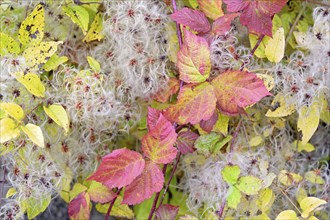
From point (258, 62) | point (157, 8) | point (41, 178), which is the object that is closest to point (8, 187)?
point (41, 178)

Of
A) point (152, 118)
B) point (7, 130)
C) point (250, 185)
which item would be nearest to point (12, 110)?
point (7, 130)

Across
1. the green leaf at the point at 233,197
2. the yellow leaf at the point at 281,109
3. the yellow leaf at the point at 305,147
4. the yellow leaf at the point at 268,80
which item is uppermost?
the yellow leaf at the point at 268,80

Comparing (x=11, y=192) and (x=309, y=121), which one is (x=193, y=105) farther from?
(x=11, y=192)

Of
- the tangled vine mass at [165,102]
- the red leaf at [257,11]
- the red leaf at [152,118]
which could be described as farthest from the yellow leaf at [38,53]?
the red leaf at [257,11]

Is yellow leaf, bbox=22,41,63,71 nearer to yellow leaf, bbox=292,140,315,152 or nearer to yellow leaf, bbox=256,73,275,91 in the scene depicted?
yellow leaf, bbox=256,73,275,91

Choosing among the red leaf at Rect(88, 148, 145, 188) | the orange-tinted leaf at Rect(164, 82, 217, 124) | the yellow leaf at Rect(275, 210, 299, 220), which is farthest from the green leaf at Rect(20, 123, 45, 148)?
the yellow leaf at Rect(275, 210, 299, 220)

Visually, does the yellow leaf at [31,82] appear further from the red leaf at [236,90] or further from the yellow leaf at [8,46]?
the red leaf at [236,90]

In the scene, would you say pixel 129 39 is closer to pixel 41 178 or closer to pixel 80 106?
pixel 80 106
